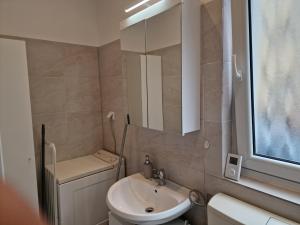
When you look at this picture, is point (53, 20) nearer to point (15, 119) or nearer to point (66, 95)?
point (66, 95)

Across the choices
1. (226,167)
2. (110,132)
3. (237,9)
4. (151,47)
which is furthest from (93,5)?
(226,167)

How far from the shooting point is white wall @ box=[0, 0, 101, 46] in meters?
1.68

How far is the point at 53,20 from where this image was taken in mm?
1877

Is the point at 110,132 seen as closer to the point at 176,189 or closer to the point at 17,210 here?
the point at 176,189

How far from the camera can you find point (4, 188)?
0.41 meters

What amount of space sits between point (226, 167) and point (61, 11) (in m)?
1.87

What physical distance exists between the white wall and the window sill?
1.81 meters

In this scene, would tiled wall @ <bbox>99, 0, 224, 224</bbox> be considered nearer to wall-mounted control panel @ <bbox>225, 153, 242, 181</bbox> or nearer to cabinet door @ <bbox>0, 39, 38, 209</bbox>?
wall-mounted control panel @ <bbox>225, 153, 242, 181</bbox>

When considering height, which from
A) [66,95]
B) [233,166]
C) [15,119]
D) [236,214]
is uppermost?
[66,95]

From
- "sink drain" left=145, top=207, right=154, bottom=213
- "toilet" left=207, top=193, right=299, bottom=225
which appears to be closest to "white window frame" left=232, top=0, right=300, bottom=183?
"toilet" left=207, top=193, right=299, bottom=225

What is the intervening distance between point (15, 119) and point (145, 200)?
103cm

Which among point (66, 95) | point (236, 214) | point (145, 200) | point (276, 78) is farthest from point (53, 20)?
point (236, 214)

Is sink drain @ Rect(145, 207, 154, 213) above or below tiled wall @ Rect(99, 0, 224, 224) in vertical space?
below

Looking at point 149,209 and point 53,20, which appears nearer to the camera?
point 149,209
